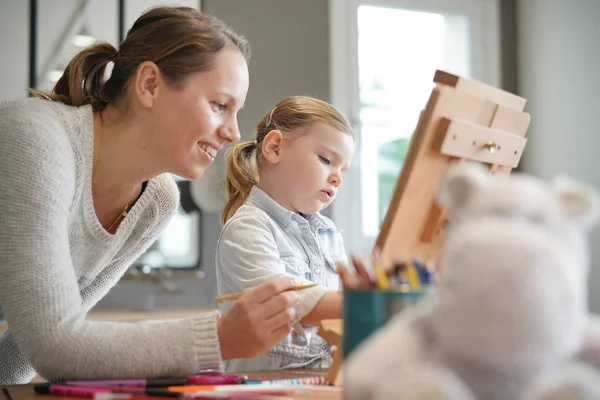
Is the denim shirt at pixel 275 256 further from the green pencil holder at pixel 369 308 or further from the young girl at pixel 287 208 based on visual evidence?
the green pencil holder at pixel 369 308

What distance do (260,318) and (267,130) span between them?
0.73m

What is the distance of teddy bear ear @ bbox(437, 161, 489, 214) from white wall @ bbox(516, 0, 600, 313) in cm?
297

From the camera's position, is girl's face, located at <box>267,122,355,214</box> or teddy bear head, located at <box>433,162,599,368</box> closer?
teddy bear head, located at <box>433,162,599,368</box>

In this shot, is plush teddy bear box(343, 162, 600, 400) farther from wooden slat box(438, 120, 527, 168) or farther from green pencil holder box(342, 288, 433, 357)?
wooden slat box(438, 120, 527, 168)

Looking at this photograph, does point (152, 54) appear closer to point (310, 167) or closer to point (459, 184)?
point (310, 167)

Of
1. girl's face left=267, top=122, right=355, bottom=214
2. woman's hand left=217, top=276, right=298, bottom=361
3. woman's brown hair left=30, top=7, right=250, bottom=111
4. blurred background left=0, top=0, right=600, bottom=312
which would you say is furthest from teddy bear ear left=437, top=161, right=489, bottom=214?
blurred background left=0, top=0, right=600, bottom=312

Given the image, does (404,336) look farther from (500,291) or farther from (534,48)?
(534,48)

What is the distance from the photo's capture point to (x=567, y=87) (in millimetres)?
3199

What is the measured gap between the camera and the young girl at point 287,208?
1129mm

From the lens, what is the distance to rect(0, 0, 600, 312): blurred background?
8.66 ft

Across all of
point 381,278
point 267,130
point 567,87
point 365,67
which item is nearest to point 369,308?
point 381,278

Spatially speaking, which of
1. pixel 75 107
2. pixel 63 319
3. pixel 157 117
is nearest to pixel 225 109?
pixel 157 117

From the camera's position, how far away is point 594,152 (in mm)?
3141

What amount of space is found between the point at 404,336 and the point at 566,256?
10 cm
